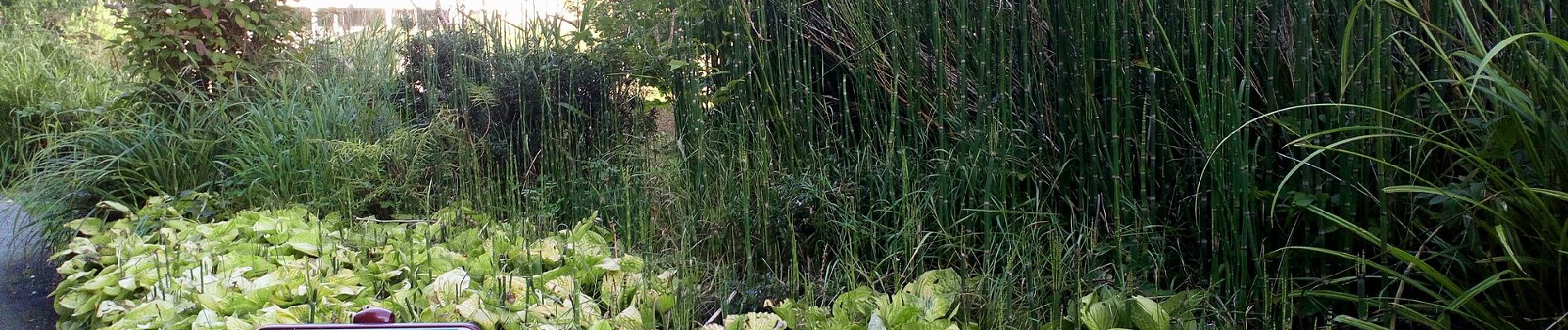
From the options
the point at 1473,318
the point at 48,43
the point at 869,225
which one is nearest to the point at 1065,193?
the point at 869,225

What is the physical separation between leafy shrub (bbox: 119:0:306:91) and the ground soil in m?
0.66

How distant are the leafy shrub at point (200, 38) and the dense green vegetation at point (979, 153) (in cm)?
8

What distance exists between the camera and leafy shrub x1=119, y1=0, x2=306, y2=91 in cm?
381

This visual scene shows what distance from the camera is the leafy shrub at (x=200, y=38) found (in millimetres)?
3807

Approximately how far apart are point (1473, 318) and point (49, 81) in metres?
5.66

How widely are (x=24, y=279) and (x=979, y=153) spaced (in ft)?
8.93

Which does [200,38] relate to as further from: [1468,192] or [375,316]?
[1468,192]

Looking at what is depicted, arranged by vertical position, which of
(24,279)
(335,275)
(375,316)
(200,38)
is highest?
(200,38)

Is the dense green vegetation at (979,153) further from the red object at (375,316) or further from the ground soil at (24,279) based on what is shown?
the red object at (375,316)

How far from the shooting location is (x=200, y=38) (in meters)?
3.90

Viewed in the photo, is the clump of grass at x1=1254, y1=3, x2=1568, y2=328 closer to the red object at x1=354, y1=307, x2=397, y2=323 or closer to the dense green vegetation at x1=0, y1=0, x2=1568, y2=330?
the dense green vegetation at x1=0, y1=0, x2=1568, y2=330

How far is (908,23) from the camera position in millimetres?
2342

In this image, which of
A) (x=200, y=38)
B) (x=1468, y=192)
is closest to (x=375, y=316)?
(x=1468, y=192)

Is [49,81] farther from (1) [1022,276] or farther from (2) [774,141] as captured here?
(1) [1022,276]
